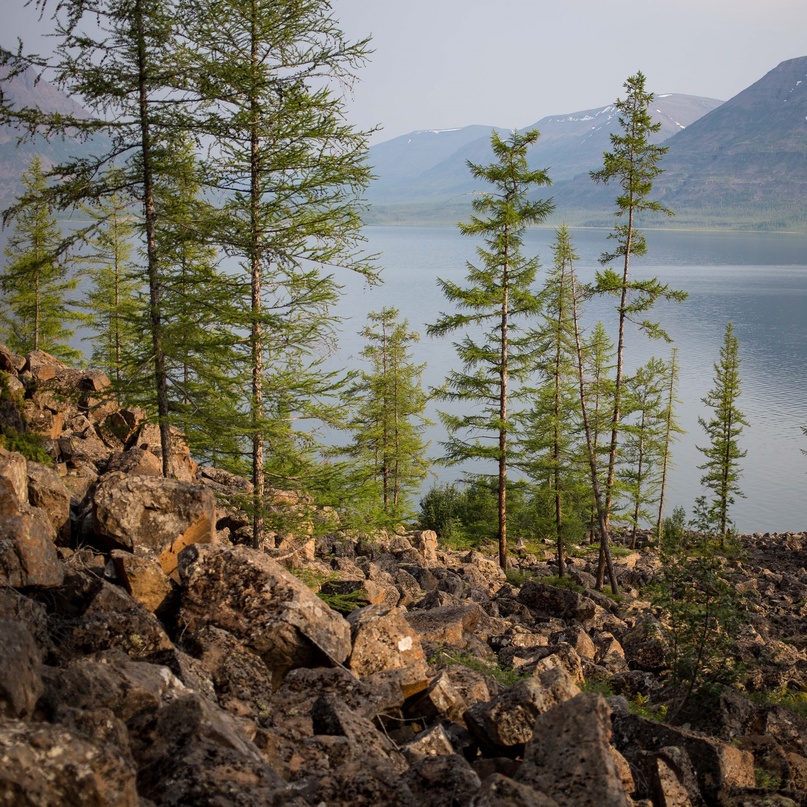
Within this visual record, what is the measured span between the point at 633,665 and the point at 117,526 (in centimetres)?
1024

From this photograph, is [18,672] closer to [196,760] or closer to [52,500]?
[196,760]

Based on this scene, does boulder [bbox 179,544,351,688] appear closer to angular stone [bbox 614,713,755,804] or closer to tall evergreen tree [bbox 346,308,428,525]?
angular stone [bbox 614,713,755,804]

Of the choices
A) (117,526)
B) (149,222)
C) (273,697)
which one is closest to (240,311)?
(149,222)

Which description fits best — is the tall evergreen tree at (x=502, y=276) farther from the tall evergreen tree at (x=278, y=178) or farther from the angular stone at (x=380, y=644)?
the angular stone at (x=380, y=644)

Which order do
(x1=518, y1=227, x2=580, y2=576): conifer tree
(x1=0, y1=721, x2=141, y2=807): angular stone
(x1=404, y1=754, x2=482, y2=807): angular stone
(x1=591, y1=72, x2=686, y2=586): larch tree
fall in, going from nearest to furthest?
(x1=0, y1=721, x2=141, y2=807): angular stone
(x1=404, y1=754, x2=482, y2=807): angular stone
(x1=518, y1=227, x2=580, y2=576): conifer tree
(x1=591, y1=72, x2=686, y2=586): larch tree

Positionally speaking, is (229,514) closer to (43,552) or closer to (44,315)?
(43,552)

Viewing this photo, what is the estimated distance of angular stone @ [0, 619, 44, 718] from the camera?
4.37 metres

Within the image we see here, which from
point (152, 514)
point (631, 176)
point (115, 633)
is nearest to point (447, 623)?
point (152, 514)

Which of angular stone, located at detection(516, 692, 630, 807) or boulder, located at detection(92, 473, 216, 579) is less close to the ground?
boulder, located at detection(92, 473, 216, 579)

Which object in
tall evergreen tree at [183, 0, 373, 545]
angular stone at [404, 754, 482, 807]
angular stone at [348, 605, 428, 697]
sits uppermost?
tall evergreen tree at [183, 0, 373, 545]

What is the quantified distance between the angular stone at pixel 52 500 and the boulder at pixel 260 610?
251 centimetres

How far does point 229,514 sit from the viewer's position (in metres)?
15.4

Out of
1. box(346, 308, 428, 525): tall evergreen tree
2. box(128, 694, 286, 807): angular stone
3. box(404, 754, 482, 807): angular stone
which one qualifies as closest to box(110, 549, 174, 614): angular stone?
box(128, 694, 286, 807): angular stone

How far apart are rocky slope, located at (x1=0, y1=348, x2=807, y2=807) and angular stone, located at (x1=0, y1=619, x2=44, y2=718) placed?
0.5 inches
